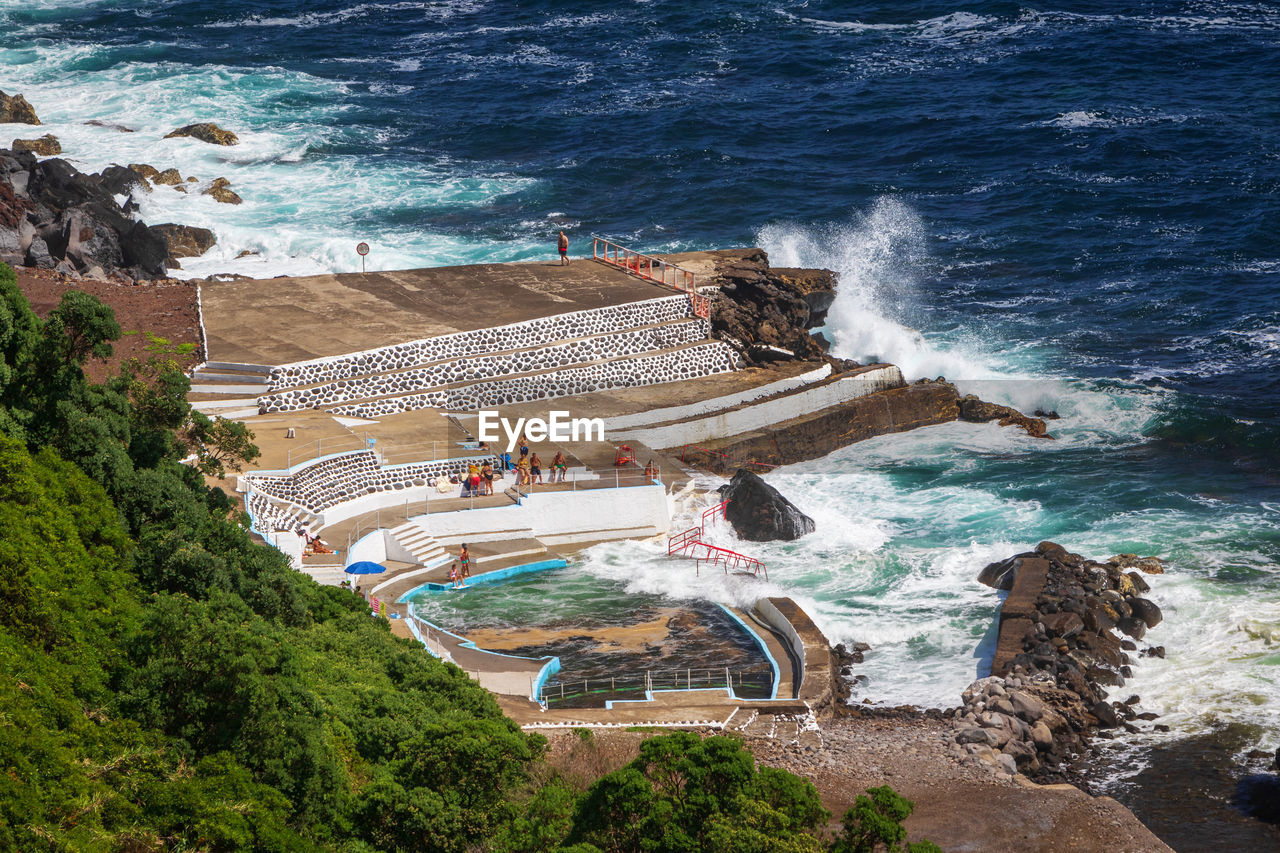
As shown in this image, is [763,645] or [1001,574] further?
[1001,574]

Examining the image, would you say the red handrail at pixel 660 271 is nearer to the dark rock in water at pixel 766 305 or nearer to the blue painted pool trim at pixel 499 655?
the dark rock in water at pixel 766 305

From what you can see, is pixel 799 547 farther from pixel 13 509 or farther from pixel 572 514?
pixel 13 509

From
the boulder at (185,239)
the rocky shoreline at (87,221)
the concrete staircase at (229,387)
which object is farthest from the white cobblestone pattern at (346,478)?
the boulder at (185,239)

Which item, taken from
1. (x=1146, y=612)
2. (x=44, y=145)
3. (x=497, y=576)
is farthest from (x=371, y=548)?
(x=44, y=145)

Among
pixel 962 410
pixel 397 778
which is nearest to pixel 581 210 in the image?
pixel 962 410

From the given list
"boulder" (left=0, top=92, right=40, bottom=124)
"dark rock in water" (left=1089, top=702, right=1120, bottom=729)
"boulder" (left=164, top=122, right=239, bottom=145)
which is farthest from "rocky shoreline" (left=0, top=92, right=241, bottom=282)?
"dark rock in water" (left=1089, top=702, right=1120, bottom=729)

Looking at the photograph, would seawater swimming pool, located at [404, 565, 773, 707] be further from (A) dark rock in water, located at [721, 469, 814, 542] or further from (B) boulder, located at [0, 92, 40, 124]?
(B) boulder, located at [0, 92, 40, 124]

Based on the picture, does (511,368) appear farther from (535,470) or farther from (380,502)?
(380,502)
